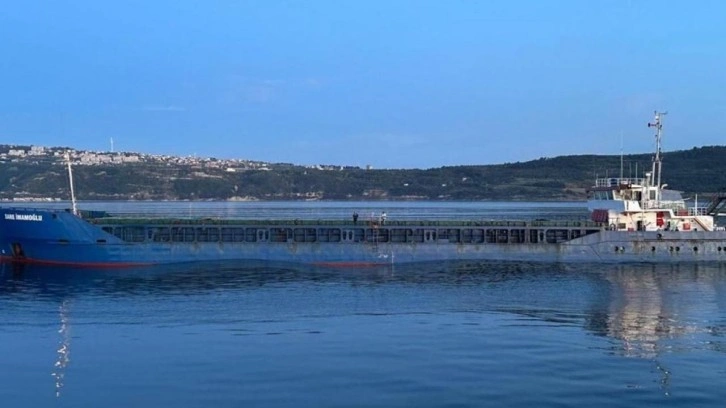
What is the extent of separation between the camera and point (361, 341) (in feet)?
91.5

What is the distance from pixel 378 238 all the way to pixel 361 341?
28537mm

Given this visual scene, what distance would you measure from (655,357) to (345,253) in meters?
30.6

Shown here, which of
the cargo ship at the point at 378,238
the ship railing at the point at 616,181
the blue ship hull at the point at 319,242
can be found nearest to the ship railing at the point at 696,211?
the cargo ship at the point at 378,238

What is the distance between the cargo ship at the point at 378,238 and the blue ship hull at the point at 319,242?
0.22ft

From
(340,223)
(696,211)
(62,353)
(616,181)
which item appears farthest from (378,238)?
(62,353)

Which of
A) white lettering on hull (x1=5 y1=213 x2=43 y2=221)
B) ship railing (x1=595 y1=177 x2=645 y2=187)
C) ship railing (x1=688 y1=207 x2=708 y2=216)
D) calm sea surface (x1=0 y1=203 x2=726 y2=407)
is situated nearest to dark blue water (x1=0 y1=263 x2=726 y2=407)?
calm sea surface (x1=0 y1=203 x2=726 y2=407)

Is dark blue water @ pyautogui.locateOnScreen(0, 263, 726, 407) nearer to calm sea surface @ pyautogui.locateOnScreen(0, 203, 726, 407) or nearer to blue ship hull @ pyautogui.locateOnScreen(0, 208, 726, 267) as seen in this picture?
calm sea surface @ pyautogui.locateOnScreen(0, 203, 726, 407)

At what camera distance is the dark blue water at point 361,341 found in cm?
2136

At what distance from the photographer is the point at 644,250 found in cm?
5441

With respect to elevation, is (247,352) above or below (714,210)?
below

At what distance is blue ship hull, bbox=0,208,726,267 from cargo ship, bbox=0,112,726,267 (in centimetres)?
7

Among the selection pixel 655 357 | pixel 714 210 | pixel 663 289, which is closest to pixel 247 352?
pixel 655 357

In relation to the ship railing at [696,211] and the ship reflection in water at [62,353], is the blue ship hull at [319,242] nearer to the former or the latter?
the ship railing at [696,211]

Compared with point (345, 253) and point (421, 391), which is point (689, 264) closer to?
point (345, 253)
